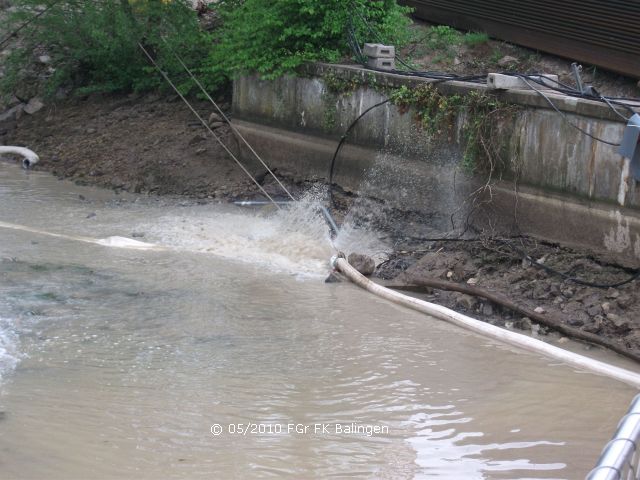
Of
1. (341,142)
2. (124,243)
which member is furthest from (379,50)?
(124,243)

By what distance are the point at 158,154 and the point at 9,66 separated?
501cm

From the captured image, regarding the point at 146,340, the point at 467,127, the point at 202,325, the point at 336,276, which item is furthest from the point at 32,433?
the point at 467,127

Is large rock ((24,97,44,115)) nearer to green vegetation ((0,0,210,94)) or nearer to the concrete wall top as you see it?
green vegetation ((0,0,210,94))

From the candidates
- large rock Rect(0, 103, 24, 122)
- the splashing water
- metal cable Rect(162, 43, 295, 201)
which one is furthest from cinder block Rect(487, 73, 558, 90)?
large rock Rect(0, 103, 24, 122)

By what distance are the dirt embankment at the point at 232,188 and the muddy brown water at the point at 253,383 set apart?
33.1 inches

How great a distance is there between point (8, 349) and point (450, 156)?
5.58 meters

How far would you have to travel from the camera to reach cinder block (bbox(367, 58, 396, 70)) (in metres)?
11.5

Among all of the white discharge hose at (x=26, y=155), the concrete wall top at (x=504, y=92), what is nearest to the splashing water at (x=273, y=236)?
the concrete wall top at (x=504, y=92)

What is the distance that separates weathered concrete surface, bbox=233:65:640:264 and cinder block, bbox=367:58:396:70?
1.01 feet

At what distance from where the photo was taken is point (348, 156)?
38.2 feet

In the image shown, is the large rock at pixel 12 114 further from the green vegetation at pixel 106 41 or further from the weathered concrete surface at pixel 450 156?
the weathered concrete surface at pixel 450 156

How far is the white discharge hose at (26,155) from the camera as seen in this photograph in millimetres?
14570

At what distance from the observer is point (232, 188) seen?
12703 millimetres

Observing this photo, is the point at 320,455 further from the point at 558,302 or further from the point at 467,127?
the point at 467,127
